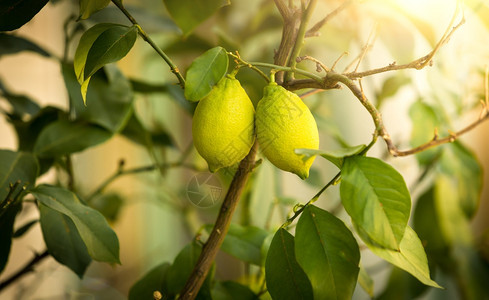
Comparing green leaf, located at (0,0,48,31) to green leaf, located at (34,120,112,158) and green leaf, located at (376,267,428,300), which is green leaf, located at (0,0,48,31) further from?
green leaf, located at (376,267,428,300)

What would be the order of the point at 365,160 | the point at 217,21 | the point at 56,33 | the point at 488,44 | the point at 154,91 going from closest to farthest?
the point at 365,160
the point at 154,91
the point at 488,44
the point at 217,21
the point at 56,33

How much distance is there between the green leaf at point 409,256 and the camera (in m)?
0.31

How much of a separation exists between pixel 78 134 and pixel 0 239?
167mm

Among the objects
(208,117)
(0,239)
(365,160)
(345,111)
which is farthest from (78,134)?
(345,111)

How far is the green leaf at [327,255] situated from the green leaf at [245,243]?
156 mm

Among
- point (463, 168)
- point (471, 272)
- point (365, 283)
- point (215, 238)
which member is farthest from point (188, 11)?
point (471, 272)

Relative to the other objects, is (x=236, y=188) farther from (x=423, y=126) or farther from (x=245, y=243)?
(x=423, y=126)

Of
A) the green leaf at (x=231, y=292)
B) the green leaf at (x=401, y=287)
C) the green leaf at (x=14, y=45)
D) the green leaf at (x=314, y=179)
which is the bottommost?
the green leaf at (x=401, y=287)

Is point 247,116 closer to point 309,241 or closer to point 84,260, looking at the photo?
point 309,241

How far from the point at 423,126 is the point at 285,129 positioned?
0.45m

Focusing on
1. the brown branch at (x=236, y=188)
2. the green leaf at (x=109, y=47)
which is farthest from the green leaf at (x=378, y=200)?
the green leaf at (x=109, y=47)

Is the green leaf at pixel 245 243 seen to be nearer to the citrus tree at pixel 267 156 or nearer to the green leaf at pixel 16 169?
the citrus tree at pixel 267 156

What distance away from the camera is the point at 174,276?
482 mm

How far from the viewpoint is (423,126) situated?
0.69 metres
